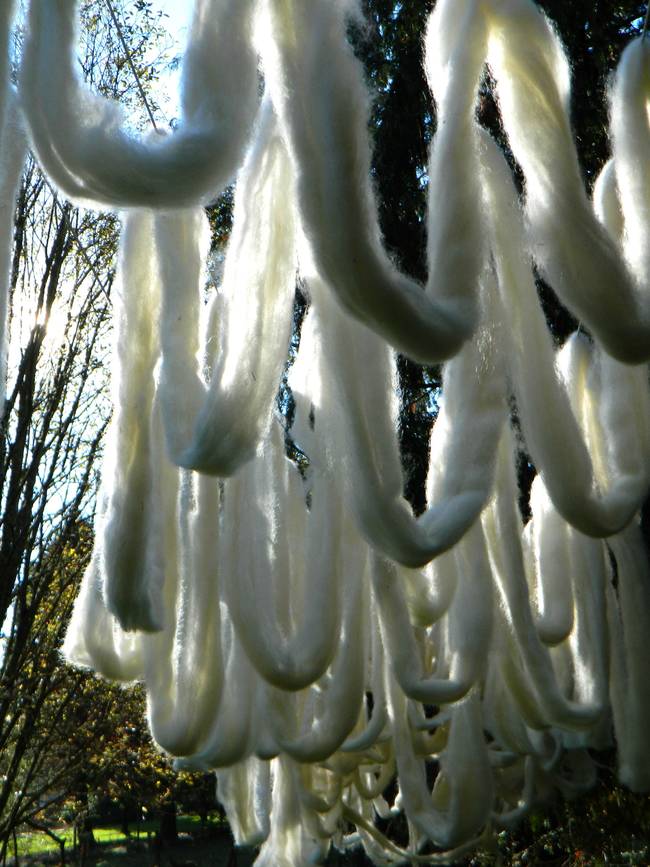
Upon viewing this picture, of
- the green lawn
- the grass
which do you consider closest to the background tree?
the grass

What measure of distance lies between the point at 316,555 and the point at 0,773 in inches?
187

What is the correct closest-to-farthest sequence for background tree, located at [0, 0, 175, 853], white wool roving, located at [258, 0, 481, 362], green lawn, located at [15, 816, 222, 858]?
white wool roving, located at [258, 0, 481, 362] < background tree, located at [0, 0, 175, 853] < green lawn, located at [15, 816, 222, 858]

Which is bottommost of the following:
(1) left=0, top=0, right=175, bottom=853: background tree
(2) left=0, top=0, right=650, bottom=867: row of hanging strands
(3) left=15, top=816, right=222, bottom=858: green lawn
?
(3) left=15, top=816, right=222, bottom=858: green lawn

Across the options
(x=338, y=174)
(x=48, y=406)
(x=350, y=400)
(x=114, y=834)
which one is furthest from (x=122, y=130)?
(x=114, y=834)

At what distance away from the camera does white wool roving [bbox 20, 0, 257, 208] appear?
0.67 metres

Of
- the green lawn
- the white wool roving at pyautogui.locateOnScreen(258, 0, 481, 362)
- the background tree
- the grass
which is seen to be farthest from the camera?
the green lawn

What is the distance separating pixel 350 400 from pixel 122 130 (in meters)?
0.30

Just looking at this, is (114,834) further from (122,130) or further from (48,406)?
(122,130)

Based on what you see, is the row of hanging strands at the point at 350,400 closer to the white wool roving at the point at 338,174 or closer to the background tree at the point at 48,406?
the white wool roving at the point at 338,174

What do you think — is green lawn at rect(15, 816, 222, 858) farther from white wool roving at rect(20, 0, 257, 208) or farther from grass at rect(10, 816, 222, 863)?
white wool roving at rect(20, 0, 257, 208)

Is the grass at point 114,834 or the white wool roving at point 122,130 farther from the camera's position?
the grass at point 114,834

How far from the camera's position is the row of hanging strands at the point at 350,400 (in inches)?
27.2

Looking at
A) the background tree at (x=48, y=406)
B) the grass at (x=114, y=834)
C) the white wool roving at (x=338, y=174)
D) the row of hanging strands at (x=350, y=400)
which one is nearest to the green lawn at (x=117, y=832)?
the grass at (x=114, y=834)

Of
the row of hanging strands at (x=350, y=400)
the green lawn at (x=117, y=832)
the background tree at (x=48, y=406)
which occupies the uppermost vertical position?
the background tree at (x=48, y=406)
